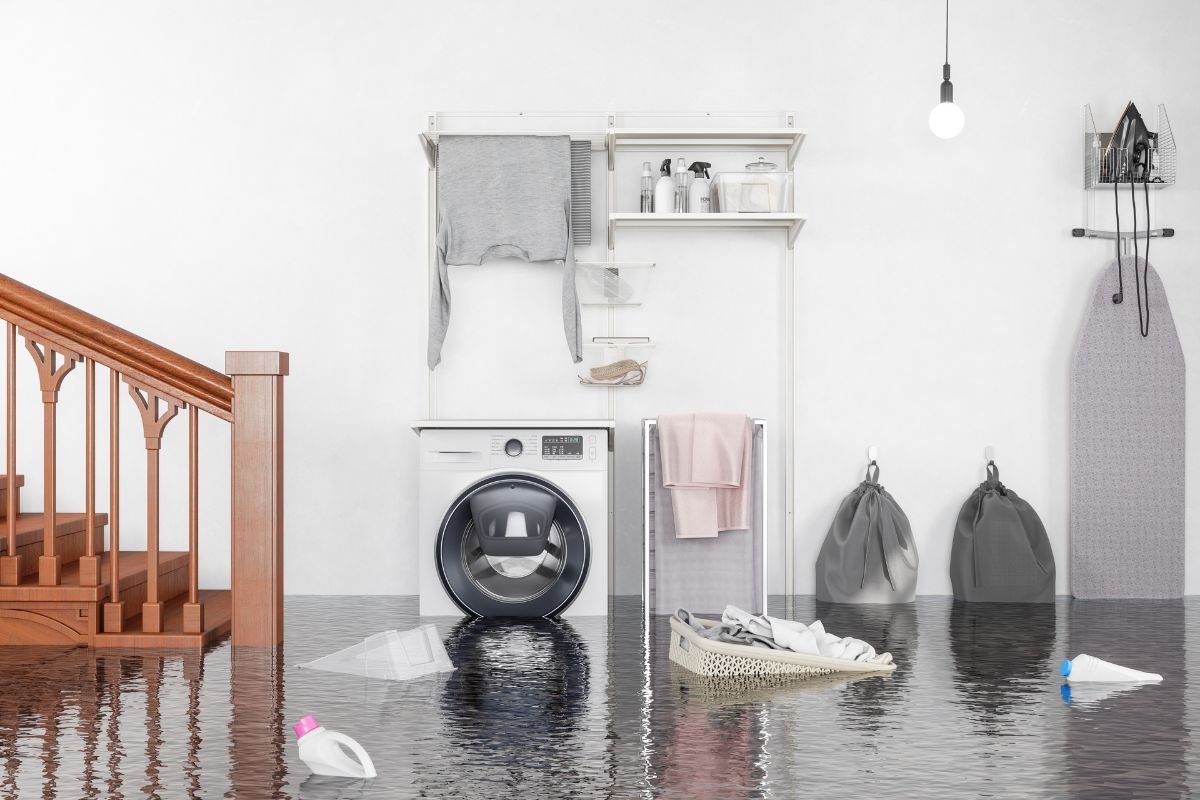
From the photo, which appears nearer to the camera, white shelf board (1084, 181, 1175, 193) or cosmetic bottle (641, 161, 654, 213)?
cosmetic bottle (641, 161, 654, 213)

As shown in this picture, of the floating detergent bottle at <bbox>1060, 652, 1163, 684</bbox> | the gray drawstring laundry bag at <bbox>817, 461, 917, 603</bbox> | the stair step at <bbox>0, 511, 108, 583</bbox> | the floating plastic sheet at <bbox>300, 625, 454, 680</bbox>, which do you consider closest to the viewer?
the floating detergent bottle at <bbox>1060, 652, 1163, 684</bbox>

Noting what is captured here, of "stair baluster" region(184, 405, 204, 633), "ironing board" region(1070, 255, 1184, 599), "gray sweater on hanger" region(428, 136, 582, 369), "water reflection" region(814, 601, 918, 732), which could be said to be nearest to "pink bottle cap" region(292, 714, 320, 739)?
"water reflection" region(814, 601, 918, 732)

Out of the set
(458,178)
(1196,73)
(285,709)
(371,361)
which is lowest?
(285,709)

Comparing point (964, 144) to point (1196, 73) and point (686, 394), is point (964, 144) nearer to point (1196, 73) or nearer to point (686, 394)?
point (1196, 73)

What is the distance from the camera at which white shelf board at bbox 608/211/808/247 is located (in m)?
4.24

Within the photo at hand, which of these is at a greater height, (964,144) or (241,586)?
(964,144)

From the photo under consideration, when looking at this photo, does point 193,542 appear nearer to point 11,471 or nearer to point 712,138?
point 11,471

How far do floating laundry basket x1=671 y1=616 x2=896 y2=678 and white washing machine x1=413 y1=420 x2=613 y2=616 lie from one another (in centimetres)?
92

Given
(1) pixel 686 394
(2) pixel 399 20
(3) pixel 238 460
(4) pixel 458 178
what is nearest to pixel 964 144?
(1) pixel 686 394

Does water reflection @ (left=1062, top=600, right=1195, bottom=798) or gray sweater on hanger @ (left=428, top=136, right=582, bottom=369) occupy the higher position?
gray sweater on hanger @ (left=428, top=136, right=582, bottom=369)

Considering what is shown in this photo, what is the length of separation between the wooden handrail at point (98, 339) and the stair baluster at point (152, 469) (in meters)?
0.04

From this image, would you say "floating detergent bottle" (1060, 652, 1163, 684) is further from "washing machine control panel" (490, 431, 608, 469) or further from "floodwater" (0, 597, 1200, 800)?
"washing machine control panel" (490, 431, 608, 469)

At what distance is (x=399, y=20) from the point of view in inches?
181

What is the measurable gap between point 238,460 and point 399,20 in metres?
2.16
